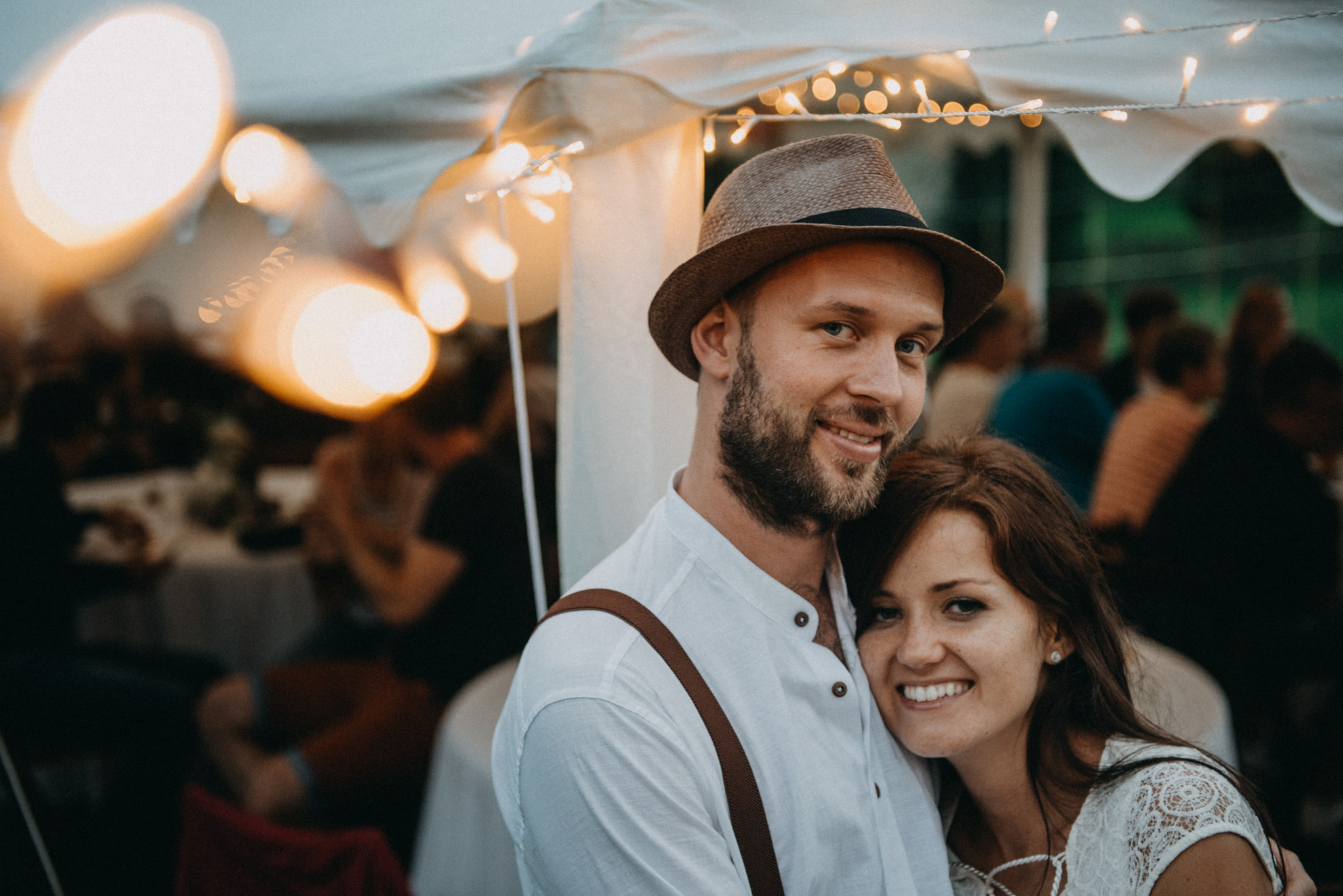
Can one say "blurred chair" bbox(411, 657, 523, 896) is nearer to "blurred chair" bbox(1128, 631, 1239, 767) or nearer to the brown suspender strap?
the brown suspender strap

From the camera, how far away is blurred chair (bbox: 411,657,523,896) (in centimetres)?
223

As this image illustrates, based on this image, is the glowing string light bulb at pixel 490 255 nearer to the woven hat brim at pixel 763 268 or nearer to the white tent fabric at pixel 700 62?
the white tent fabric at pixel 700 62

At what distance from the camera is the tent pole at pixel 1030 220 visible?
8164 mm

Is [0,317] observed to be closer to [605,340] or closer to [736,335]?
[605,340]

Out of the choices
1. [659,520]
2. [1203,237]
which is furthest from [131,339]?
[1203,237]

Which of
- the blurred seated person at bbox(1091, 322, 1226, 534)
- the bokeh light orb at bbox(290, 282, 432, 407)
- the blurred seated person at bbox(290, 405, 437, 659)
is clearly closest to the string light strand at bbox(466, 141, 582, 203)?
the blurred seated person at bbox(290, 405, 437, 659)

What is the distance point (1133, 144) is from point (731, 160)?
666 centimetres

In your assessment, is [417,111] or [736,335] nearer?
[736,335]

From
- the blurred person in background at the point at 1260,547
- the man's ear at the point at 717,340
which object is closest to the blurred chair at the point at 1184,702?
the blurred person in background at the point at 1260,547

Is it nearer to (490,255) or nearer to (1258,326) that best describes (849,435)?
(490,255)

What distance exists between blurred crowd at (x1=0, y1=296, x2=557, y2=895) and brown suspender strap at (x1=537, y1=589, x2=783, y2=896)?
6.37 feet

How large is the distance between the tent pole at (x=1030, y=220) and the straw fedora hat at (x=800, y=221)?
23.5 ft

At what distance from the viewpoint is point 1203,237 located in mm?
9617

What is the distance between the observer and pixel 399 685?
3072mm
